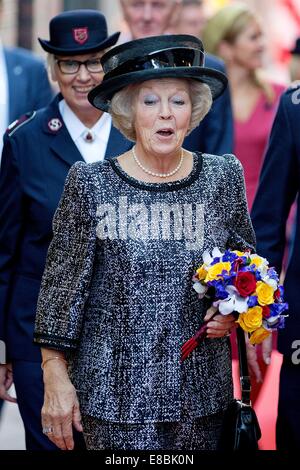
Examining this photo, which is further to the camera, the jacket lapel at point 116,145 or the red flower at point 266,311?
the jacket lapel at point 116,145

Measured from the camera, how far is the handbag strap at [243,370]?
187 inches

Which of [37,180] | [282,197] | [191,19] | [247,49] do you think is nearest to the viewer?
[282,197]

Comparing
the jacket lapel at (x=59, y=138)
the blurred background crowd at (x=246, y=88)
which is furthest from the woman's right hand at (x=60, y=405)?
the blurred background crowd at (x=246, y=88)

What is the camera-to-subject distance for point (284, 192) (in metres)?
5.41

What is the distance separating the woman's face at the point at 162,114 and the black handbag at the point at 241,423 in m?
0.65

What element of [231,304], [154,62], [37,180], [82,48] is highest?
[82,48]

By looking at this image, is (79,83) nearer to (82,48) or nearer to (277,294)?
(82,48)

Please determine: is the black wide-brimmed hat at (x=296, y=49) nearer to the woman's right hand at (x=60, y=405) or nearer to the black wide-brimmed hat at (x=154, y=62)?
the black wide-brimmed hat at (x=154, y=62)

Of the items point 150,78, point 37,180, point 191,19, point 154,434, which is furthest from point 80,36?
point 191,19

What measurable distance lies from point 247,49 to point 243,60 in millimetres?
69

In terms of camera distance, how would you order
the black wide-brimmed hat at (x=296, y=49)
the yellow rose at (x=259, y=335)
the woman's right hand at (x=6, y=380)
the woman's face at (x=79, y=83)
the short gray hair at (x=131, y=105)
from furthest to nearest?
the black wide-brimmed hat at (x=296, y=49)
the woman's face at (x=79, y=83)
the woman's right hand at (x=6, y=380)
the short gray hair at (x=131, y=105)
the yellow rose at (x=259, y=335)

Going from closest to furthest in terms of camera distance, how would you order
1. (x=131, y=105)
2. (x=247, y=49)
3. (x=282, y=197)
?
(x=131, y=105) → (x=282, y=197) → (x=247, y=49)

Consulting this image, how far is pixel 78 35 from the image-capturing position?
587 cm
